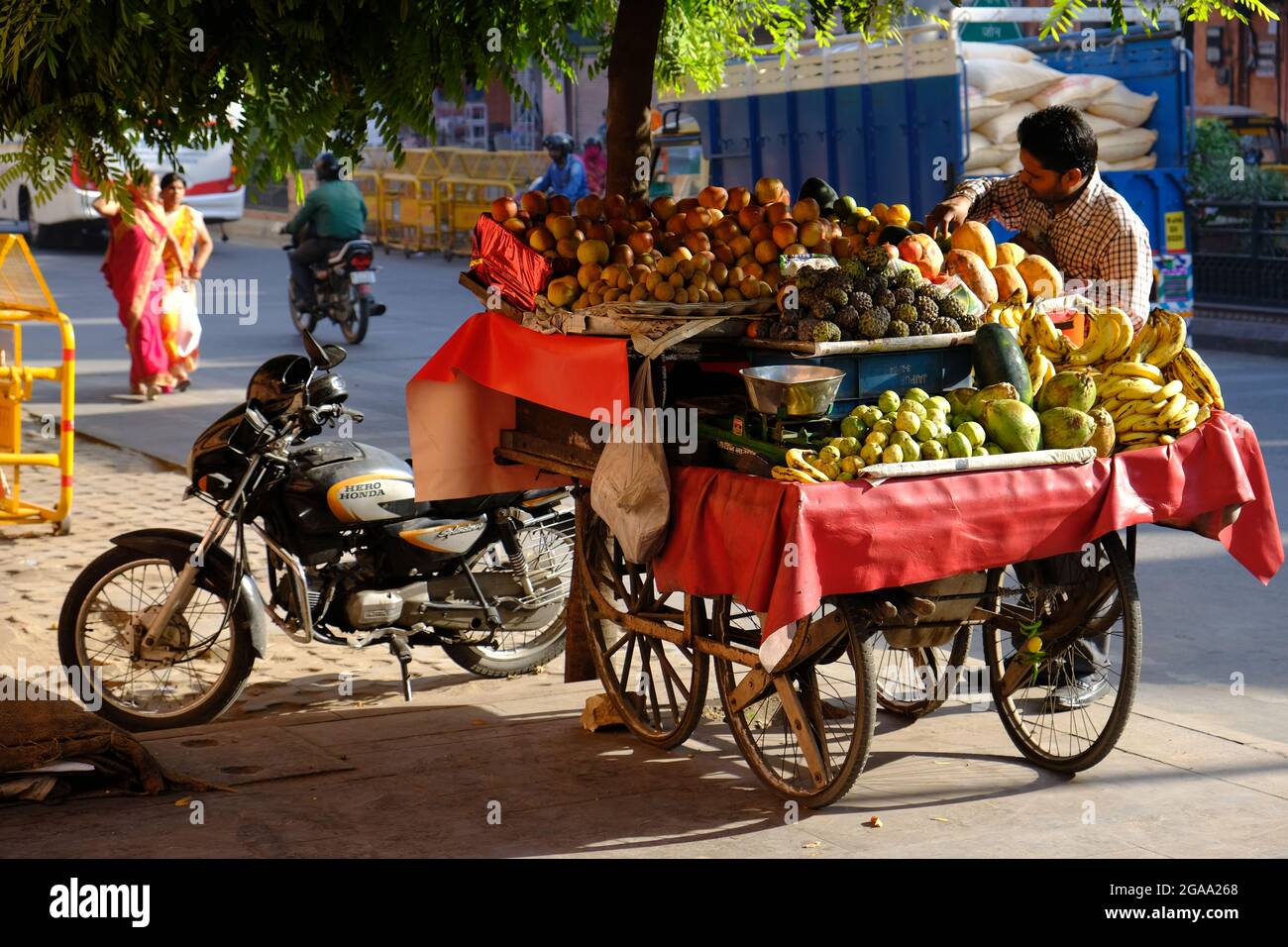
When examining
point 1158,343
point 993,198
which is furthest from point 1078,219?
point 1158,343

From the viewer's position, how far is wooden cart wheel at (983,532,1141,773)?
4.84 meters

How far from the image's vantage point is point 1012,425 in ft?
15.3

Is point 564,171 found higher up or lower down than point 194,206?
lower down

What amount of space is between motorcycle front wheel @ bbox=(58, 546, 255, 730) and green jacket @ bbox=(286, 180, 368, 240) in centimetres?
1083

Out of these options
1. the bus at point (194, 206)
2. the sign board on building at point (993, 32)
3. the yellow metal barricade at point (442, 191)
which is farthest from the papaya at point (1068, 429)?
the bus at point (194, 206)

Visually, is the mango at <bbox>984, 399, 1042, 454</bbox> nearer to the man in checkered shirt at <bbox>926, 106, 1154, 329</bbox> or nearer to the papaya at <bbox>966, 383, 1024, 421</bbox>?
the papaya at <bbox>966, 383, 1024, 421</bbox>

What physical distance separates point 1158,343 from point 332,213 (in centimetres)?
1215

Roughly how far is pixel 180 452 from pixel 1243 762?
8019mm

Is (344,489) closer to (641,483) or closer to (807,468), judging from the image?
(641,483)

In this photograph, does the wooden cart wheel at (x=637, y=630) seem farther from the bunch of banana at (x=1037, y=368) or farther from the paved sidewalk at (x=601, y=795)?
the bunch of banana at (x=1037, y=368)

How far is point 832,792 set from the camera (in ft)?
15.3

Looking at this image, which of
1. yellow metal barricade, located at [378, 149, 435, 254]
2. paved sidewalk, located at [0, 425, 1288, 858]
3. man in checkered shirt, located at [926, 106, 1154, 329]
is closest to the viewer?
paved sidewalk, located at [0, 425, 1288, 858]

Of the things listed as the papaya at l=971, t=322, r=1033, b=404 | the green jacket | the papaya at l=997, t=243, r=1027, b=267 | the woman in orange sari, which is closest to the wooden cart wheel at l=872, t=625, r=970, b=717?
the papaya at l=971, t=322, r=1033, b=404

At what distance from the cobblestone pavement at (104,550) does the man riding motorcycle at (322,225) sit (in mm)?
5590
